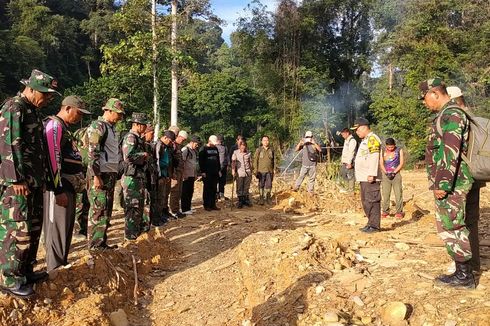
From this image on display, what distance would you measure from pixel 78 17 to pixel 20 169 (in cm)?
4014

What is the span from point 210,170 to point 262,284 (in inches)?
209

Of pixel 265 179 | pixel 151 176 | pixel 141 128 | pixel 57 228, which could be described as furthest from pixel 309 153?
pixel 57 228

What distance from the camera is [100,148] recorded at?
4926 millimetres

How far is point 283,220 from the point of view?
8.60 meters

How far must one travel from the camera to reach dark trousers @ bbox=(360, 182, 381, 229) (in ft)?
20.4

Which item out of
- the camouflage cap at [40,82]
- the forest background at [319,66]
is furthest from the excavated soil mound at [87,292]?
the forest background at [319,66]

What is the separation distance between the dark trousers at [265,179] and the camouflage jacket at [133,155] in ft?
15.9

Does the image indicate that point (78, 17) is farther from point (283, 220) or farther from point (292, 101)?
point (283, 220)

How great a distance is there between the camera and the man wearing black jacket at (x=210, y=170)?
945 centimetres

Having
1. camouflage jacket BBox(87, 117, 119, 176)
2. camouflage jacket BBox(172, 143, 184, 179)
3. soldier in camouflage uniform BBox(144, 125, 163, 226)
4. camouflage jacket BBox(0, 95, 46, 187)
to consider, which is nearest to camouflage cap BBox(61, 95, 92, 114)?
camouflage jacket BBox(87, 117, 119, 176)

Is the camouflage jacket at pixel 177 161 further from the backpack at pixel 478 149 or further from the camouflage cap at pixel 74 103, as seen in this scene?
the backpack at pixel 478 149

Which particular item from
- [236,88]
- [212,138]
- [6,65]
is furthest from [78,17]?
[212,138]

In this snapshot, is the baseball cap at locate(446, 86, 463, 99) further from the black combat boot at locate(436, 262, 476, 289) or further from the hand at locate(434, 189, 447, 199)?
the black combat boot at locate(436, 262, 476, 289)

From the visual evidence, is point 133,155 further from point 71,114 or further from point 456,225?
point 456,225
